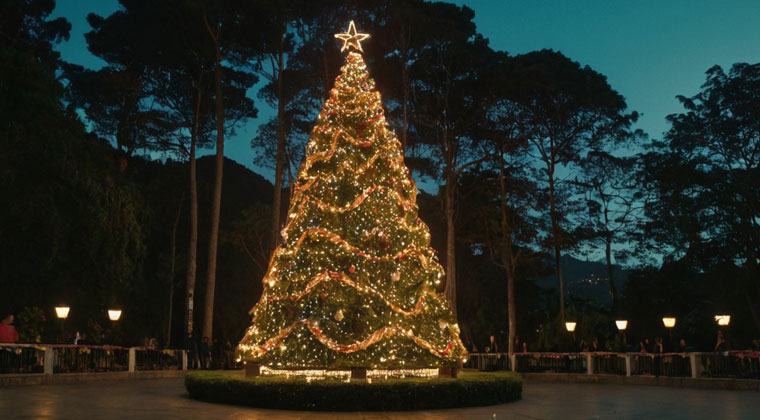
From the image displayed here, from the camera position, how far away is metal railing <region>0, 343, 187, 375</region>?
55.4 feet

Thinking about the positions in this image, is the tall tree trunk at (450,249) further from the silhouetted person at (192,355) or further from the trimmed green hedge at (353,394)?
the trimmed green hedge at (353,394)

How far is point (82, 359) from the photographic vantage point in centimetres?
1906

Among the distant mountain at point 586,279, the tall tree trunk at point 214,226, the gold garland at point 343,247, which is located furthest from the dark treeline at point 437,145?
the distant mountain at point 586,279

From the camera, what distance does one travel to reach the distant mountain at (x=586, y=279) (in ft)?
317

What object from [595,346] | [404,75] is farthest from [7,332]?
[404,75]

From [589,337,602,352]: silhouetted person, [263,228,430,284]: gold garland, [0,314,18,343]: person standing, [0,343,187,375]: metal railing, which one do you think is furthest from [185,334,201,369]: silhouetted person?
[589,337,602,352]: silhouetted person

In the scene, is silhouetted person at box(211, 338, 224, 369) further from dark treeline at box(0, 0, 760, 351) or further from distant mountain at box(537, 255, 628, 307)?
distant mountain at box(537, 255, 628, 307)

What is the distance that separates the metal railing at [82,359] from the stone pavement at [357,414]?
2.44m

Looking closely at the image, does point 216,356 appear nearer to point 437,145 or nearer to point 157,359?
point 157,359

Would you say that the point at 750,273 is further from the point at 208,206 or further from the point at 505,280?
the point at 208,206

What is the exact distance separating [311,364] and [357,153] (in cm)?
456

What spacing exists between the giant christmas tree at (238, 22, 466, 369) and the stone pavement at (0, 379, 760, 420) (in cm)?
207

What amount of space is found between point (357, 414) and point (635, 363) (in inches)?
509

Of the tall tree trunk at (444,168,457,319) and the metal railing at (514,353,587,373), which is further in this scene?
the tall tree trunk at (444,168,457,319)
